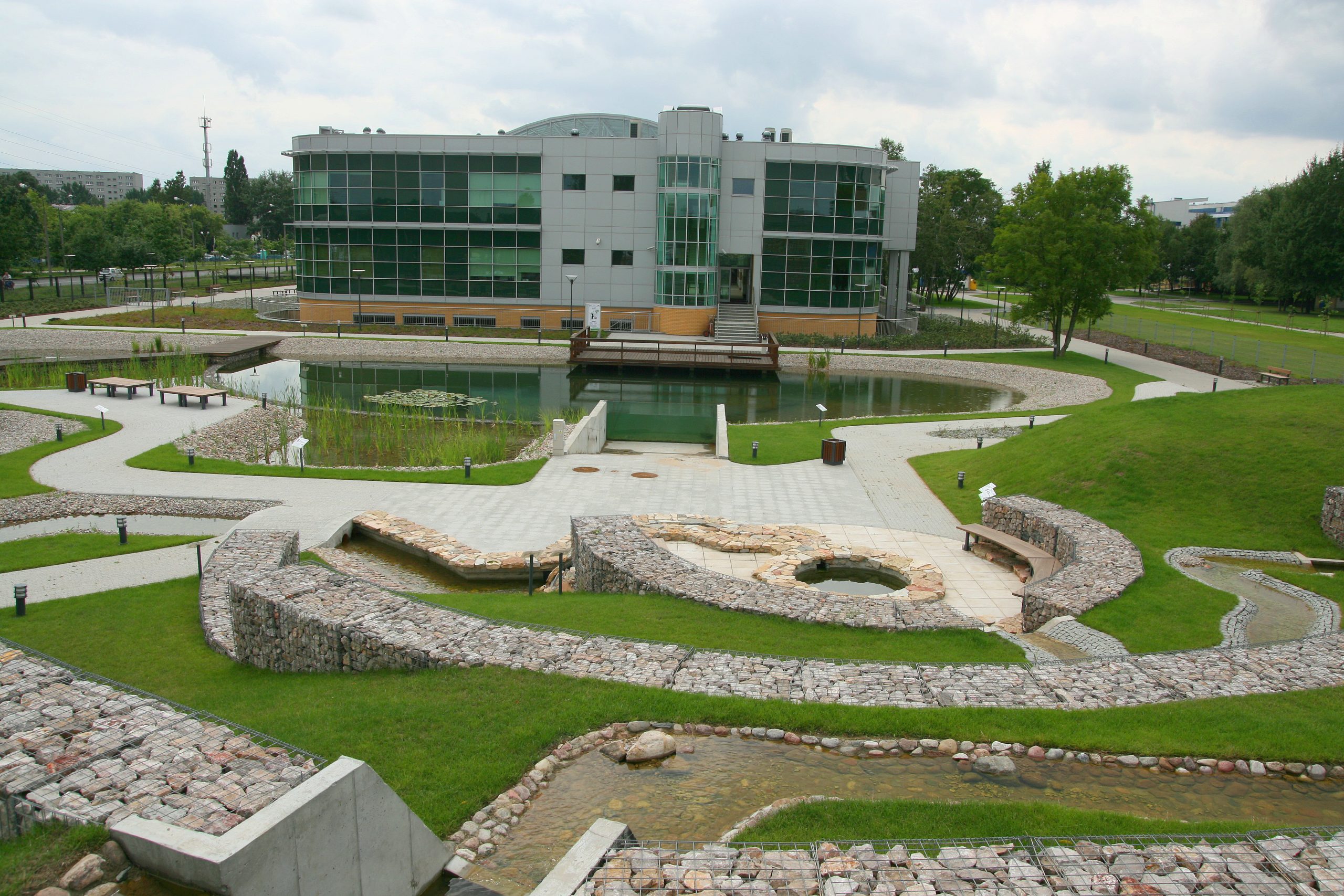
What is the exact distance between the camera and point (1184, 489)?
17625 millimetres

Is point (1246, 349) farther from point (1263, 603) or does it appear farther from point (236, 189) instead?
point (236, 189)

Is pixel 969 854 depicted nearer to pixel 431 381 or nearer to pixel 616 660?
pixel 616 660

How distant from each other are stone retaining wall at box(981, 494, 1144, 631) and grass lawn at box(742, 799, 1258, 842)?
18.8ft

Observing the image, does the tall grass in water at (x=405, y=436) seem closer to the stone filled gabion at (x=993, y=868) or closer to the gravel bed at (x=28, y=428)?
the gravel bed at (x=28, y=428)

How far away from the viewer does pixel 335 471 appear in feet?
71.0

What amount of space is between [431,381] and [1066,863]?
3628 cm

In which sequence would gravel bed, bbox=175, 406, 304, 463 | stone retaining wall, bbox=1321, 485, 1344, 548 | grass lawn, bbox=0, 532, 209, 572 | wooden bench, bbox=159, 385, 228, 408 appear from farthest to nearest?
wooden bench, bbox=159, 385, 228, 408, gravel bed, bbox=175, 406, 304, 463, stone retaining wall, bbox=1321, 485, 1344, 548, grass lawn, bbox=0, 532, 209, 572

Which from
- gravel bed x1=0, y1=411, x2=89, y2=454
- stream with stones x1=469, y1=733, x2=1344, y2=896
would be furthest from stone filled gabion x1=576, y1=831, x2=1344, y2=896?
gravel bed x1=0, y1=411, x2=89, y2=454

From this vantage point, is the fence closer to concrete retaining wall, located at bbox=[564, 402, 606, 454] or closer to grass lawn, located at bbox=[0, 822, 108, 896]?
concrete retaining wall, located at bbox=[564, 402, 606, 454]

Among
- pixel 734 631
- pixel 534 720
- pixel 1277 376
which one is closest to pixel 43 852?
pixel 534 720

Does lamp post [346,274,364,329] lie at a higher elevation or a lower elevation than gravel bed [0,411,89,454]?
higher

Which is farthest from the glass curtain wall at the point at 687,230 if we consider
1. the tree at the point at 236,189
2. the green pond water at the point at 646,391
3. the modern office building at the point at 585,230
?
the tree at the point at 236,189

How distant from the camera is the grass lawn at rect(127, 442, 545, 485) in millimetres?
21281

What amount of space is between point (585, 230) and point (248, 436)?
30.5 m
